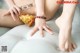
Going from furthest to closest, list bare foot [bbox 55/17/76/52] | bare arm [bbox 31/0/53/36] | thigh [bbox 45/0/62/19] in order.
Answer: thigh [bbox 45/0/62/19]
bare arm [bbox 31/0/53/36]
bare foot [bbox 55/17/76/52]

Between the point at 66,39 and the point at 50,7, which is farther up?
the point at 50,7

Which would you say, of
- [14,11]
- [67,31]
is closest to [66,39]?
[67,31]

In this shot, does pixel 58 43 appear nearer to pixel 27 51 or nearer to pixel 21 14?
pixel 27 51

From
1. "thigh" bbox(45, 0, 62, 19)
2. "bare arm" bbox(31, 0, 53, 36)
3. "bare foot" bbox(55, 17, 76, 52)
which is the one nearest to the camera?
"bare foot" bbox(55, 17, 76, 52)

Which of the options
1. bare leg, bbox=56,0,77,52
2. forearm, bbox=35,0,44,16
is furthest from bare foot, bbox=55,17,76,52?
forearm, bbox=35,0,44,16

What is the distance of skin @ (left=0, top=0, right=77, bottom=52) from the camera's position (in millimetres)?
990

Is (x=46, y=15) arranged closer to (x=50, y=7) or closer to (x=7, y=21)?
(x=50, y=7)

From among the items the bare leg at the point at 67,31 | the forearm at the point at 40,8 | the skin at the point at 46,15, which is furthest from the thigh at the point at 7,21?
the bare leg at the point at 67,31

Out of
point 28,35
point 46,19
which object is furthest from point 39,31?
point 46,19

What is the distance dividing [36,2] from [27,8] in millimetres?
84

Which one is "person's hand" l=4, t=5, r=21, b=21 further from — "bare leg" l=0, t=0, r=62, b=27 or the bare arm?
the bare arm

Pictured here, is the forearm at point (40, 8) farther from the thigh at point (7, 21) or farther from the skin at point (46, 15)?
the thigh at point (7, 21)

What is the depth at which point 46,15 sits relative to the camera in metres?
1.22

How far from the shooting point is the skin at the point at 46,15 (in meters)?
0.99
